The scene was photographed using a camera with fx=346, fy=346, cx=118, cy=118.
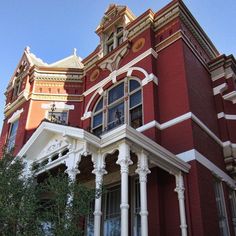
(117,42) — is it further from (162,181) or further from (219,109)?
(162,181)

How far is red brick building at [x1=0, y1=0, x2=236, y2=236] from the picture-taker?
10.1 m

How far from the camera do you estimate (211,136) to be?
13422 millimetres

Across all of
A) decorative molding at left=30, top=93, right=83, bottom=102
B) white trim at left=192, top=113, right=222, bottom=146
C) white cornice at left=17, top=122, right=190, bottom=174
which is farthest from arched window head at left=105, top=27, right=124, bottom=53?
white cornice at left=17, top=122, right=190, bottom=174

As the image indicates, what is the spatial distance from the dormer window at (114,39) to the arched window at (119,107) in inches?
113

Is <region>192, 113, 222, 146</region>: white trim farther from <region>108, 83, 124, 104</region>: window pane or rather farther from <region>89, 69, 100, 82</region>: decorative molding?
<region>89, 69, 100, 82</region>: decorative molding

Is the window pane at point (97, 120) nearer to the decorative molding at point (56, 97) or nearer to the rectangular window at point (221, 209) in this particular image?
the decorative molding at point (56, 97)

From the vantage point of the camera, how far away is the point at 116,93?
15.8 meters

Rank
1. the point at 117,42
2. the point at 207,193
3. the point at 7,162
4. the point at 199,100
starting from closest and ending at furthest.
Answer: the point at 7,162
the point at 207,193
the point at 199,100
the point at 117,42

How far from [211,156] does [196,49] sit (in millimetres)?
5147

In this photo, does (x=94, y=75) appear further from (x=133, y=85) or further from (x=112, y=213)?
(x=112, y=213)

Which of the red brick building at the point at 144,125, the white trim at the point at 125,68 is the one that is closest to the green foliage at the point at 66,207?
the red brick building at the point at 144,125

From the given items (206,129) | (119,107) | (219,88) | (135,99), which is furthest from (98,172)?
(219,88)

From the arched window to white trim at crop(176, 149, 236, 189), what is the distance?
9.20 ft

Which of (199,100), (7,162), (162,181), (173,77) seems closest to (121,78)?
(173,77)
